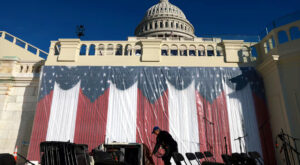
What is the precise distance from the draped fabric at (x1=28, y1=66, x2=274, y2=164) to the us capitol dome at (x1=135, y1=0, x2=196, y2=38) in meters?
36.9

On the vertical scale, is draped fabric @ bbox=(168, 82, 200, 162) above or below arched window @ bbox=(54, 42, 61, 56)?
below

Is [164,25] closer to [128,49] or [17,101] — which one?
[128,49]

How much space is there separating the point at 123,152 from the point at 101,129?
102 inches

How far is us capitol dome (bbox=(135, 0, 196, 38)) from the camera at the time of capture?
45.3 m

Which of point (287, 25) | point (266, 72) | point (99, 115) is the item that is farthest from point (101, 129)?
point (287, 25)

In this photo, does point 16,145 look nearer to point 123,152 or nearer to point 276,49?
point 123,152

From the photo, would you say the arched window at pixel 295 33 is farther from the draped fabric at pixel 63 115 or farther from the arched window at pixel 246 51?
the draped fabric at pixel 63 115

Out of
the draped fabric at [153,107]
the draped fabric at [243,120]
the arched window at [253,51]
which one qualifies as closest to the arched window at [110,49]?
the draped fabric at [153,107]

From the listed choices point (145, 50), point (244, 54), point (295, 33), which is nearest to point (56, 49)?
point (145, 50)

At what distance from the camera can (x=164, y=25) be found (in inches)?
1838

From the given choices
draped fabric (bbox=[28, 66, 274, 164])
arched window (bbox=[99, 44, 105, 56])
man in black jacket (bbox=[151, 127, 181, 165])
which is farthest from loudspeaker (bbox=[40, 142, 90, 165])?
arched window (bbox=[99, 44, 105, 56])

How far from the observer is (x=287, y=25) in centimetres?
831

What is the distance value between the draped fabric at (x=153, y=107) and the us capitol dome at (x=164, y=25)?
36864mm

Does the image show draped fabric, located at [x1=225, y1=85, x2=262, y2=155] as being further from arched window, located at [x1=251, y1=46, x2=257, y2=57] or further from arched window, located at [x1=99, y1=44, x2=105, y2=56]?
arched window, located at [x1=99, y1=44, x2=105, y2=56]
